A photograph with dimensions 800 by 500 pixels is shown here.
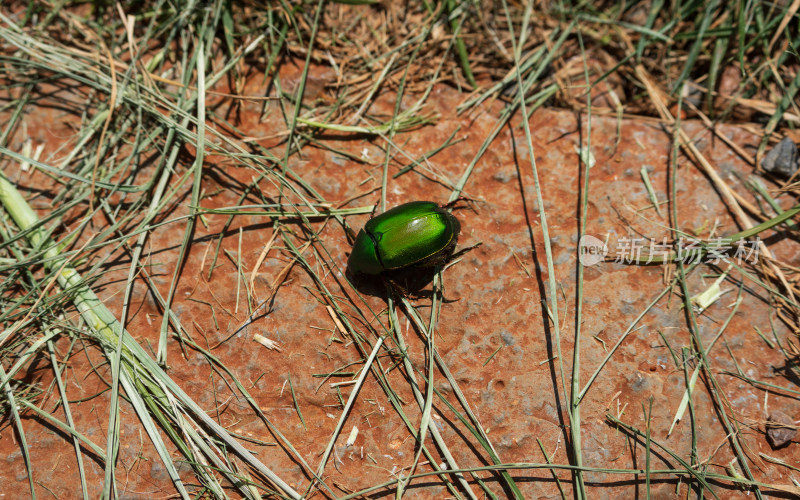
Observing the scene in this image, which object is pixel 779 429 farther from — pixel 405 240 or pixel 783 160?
pixel 405 240

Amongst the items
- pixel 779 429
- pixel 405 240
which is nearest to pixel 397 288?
pixel 405 240

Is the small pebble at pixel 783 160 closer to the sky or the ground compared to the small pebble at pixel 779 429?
closer to the sky

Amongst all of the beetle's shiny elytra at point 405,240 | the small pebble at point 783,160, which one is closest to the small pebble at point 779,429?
the small pebble at point 783,160

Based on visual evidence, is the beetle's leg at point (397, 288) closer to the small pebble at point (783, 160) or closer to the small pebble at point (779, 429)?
the small pebble at point (779, 429)

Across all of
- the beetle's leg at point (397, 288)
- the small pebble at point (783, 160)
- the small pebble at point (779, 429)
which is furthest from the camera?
the small pebble at point (783, 160)

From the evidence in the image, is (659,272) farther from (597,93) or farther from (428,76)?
(428,76)

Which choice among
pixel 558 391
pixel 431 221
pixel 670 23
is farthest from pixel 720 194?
pixel 431 221

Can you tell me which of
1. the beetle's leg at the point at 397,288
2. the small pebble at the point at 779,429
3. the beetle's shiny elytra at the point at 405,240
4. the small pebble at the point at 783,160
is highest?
the beetle's shiny elytra at the point at 405,240
